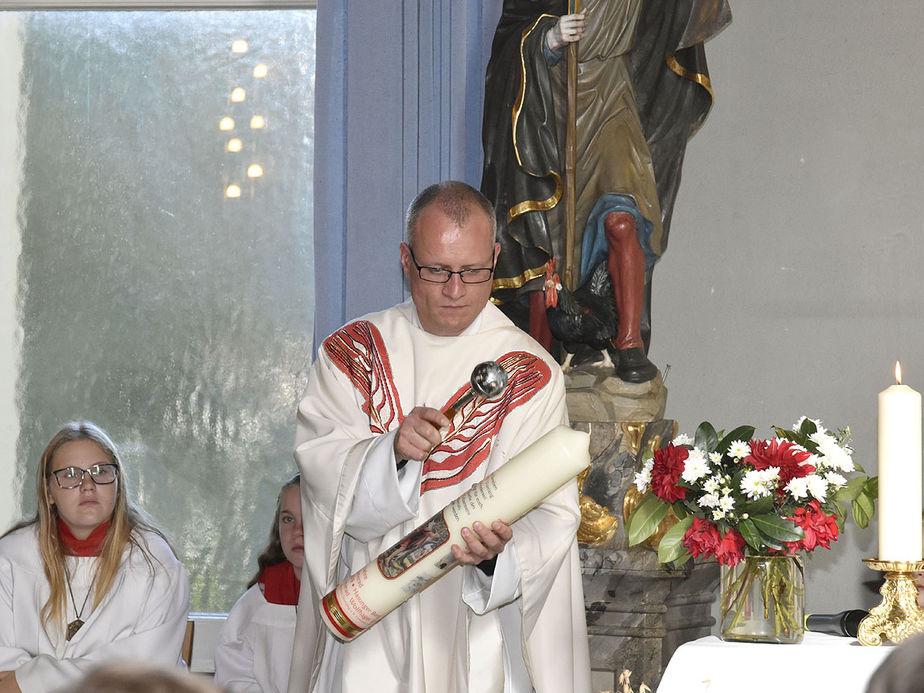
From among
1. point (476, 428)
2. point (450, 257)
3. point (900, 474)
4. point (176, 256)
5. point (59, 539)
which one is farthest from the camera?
point (176, 256)

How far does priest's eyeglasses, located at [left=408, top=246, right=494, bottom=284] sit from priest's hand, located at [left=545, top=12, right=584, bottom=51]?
7.23 ft

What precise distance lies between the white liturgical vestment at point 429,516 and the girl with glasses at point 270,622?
1.39 m

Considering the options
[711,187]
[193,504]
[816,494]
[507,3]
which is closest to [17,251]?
[193,504]

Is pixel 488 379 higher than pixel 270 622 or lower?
higher

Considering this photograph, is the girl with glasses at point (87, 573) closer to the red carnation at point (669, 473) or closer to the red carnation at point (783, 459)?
the red carnation at point (669, 473)

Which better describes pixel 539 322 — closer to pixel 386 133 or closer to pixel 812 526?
pixel 386 133

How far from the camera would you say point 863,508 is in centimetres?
232

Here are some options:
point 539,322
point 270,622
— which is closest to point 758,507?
point 270,622

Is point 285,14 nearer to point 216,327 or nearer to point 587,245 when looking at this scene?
point 216,327

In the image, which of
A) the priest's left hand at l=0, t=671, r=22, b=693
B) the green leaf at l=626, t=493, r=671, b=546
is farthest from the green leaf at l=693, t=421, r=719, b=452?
the priest's left hand at l=0, t=671, r=22, b=693

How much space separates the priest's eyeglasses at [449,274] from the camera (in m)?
2.91

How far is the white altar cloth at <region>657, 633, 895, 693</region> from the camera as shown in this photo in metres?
1.98

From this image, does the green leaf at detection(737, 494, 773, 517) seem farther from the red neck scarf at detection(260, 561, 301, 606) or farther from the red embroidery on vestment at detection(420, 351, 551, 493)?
the red neck scarf at detection(260, 561, 301, 606)

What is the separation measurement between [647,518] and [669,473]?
0.11 meters
